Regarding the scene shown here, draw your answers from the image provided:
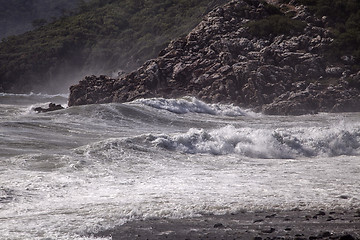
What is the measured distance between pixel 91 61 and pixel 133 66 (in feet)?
45.7

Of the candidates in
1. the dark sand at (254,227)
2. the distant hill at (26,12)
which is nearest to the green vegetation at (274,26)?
the dark sand at (254,227)

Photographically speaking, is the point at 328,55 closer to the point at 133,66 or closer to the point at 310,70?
the point at 310,70

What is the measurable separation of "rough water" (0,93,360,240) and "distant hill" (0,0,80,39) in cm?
11327

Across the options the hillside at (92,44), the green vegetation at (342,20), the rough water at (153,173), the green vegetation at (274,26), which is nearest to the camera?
the rough water at (153,173)

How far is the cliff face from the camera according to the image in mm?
33438

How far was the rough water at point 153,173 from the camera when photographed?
8367 mm

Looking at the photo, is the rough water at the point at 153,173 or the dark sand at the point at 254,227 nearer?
the dark sand at the point at 254,227

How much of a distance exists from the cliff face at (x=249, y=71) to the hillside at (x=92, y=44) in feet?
94.5

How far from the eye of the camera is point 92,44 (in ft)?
282

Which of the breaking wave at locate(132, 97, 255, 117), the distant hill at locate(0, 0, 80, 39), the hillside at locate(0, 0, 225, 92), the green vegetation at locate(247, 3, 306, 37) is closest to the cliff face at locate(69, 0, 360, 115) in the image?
the green vegetation at locate(247, 3, 306, 37)

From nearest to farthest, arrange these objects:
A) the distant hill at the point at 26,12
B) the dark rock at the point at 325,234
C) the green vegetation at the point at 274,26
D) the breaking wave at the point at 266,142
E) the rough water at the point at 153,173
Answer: the dark rock at the point at 325,234
the rough water at the point at 153,173
the breaking wave at the point at 266,142
the green vegetation at the point at 274,26
the distant hill at the point at 26,12

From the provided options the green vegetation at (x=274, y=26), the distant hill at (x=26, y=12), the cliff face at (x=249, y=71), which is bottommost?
the cliff face at (x=249, y=71)

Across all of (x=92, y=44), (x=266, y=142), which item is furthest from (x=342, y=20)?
(x=92, y=44)

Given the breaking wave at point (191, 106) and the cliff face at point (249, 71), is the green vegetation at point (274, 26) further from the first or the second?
the breaking wave at point (191, 106)
